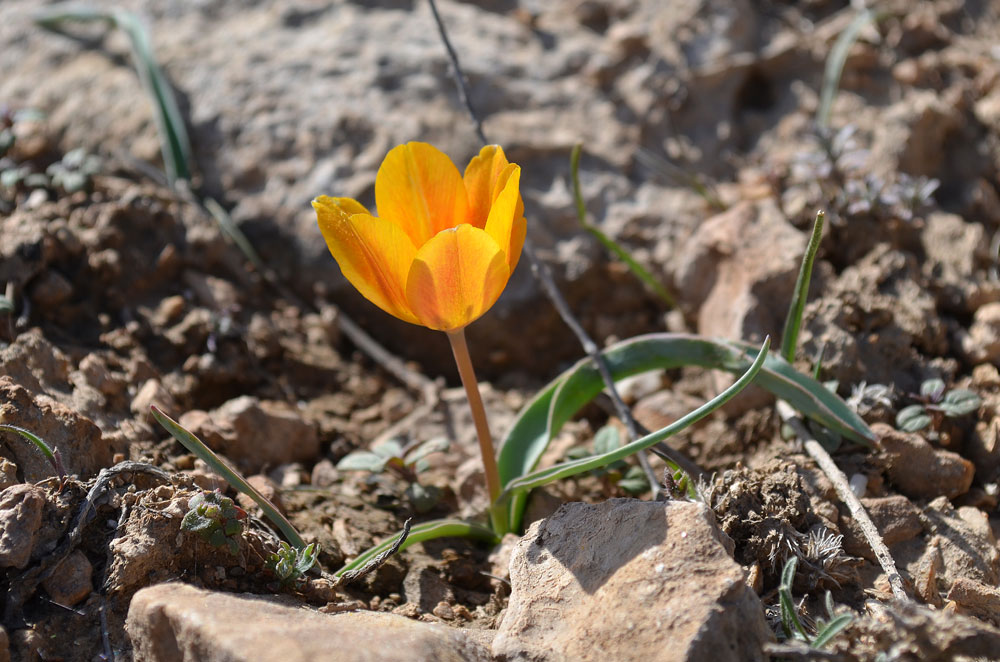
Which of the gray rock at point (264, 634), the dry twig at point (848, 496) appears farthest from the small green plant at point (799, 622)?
the gray rock at point (264, 634)

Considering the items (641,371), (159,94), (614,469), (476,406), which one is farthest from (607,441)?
(159,94)

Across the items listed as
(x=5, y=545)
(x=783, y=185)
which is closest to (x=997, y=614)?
(x=783, y=185)

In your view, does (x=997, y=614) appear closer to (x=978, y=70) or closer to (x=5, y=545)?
(x=5, y=545)

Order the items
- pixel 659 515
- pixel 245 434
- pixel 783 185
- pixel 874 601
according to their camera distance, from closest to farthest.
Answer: pixel 659 515, pixel 874 601, pixel 245 434, pixel 783 185

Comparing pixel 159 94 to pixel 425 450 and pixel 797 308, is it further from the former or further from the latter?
pixel 797 308

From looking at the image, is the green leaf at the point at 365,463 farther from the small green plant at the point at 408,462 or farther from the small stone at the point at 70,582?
the small stone at the point at 70,582

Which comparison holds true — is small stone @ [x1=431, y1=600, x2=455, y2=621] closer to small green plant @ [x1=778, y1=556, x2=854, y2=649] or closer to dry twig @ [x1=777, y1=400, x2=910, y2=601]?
small green plant @ [x1=778, y1=556, x2=854, y2=649]
